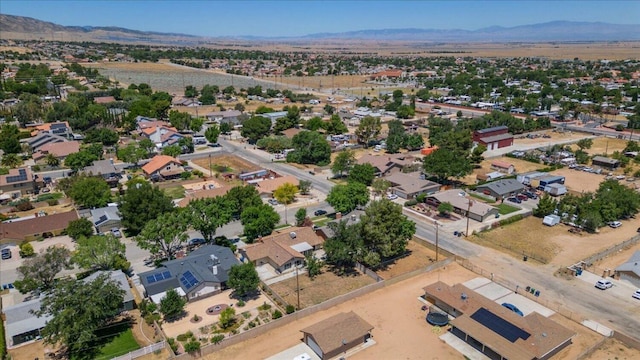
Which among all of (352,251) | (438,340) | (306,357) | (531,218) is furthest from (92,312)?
(531,218)

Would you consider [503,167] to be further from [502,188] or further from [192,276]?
[192,276]

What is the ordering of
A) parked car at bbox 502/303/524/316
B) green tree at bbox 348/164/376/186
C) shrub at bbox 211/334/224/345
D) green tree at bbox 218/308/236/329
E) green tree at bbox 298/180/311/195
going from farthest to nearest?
green tree at bbox 348/164/376/186
green tree at bbox 298/180/311/195
parked car at bbox 502/303/524/316
green tree at bbox 218/308/236/329
shrub at bbox 211/334/224/345

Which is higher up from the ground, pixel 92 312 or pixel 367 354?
pixel 92 312

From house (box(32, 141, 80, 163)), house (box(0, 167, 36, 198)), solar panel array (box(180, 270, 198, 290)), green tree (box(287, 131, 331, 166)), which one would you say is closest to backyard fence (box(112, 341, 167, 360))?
solar panel array (box(180, 270, 198, 290))

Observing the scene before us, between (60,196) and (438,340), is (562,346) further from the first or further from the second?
(60,196)

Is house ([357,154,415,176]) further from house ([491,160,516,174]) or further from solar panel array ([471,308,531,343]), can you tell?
solar panel array ([471,308,531,343])

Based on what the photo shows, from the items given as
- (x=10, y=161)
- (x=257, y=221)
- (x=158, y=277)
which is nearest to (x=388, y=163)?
(x=257, y=221)
